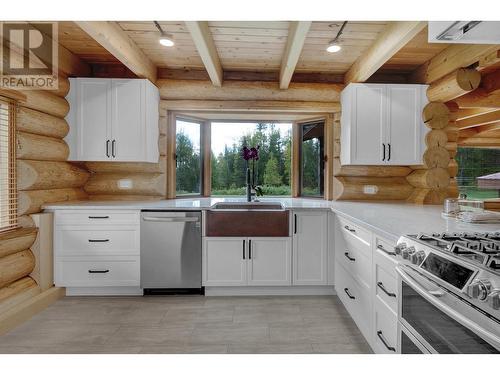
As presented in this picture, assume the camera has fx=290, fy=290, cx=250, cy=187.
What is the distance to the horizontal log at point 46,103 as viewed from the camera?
8.55 ft

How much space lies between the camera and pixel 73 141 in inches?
122

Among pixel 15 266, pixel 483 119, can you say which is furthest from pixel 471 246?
pixel 483 119

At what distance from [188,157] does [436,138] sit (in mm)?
2896

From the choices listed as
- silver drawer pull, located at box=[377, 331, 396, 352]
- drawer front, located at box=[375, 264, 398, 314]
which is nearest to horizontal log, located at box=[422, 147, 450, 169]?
drawer front, located at box=[375, 264, 398, 314]

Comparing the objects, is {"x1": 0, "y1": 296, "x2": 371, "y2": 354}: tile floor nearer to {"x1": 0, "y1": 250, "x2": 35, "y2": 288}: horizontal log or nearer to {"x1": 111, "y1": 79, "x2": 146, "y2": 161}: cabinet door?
{"x1": 0, "y1": 250, "x2": 35, "y2": 288}: horizontal log

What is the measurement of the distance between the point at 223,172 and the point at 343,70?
1.97 metres

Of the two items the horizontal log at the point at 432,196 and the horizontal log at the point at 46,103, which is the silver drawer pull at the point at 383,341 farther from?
the horizontal log at the point at 46,103

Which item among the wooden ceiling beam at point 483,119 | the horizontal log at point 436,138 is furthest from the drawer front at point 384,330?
the wooden ceiling beam at point 483,119

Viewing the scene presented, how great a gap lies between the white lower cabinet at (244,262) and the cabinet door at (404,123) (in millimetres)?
1556

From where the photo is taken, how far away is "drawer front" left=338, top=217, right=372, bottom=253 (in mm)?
2017

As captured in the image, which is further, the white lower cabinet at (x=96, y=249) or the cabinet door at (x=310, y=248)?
the cabinet door at (x=310, y=248)

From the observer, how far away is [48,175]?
2.83 m
